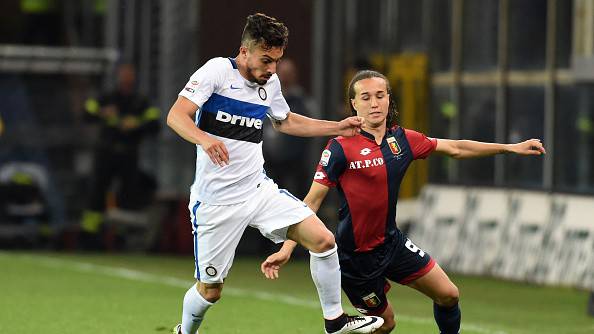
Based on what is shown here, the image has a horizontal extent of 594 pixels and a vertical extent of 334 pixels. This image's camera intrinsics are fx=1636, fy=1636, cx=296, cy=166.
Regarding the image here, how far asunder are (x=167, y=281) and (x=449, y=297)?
7140mm

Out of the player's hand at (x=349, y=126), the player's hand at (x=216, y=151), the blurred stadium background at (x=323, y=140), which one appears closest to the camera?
the player's hand at (x=216, y=151)

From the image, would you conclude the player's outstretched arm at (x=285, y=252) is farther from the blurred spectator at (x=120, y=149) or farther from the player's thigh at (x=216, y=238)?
the blurred spectator at (x=120, y=149)

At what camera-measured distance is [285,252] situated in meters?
9.64

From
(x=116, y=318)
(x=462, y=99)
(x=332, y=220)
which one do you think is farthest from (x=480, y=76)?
(x=116, y=318)

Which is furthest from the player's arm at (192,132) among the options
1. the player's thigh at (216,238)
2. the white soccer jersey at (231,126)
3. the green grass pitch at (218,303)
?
the green grass pitch at (218,303)

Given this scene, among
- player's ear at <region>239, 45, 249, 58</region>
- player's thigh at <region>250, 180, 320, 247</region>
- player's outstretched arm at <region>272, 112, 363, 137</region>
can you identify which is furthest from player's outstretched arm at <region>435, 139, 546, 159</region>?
player's ear at <region>239, 45, 249, 58</region>

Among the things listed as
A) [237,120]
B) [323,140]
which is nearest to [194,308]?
[237,120]

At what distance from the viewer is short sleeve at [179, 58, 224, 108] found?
9.48 meters

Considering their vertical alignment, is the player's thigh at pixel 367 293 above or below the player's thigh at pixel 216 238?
below

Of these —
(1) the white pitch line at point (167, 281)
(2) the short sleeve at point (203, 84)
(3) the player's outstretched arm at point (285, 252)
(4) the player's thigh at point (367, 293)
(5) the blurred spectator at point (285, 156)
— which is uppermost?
(2) the short sleeve at point (203, 84)

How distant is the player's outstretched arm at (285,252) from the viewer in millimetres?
9570

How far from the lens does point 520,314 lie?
45.4 ft

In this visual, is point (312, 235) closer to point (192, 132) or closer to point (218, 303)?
point (192, 132)

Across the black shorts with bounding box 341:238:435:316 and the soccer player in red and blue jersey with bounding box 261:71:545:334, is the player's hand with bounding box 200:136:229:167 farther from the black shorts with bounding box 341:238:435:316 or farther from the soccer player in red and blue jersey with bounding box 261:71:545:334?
the black shorts with bounding box 341:238:435:316
